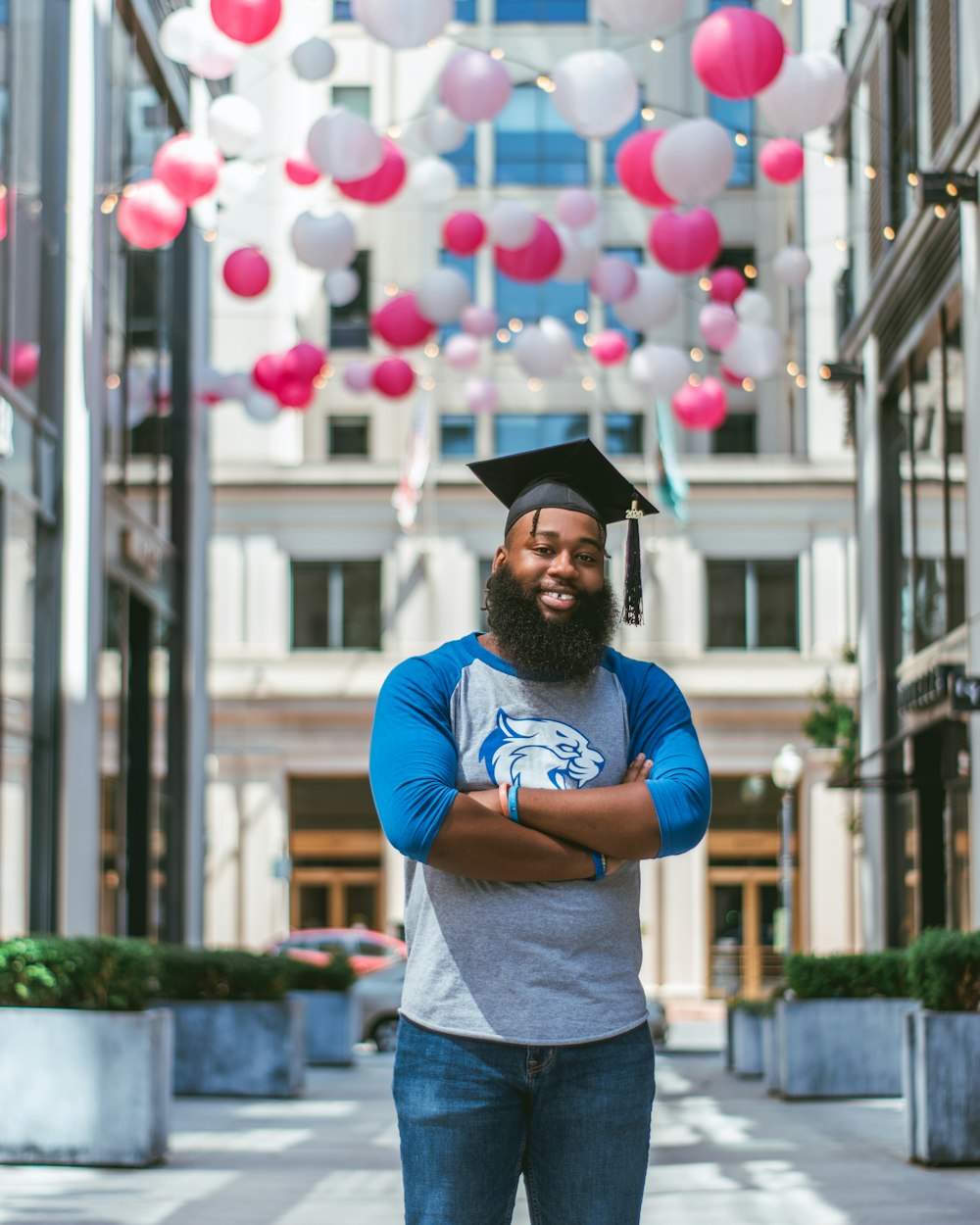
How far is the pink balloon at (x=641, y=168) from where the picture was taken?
1555cm

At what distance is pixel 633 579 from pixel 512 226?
13664 millimetres

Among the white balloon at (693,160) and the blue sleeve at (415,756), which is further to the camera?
the white balloon at (693,160)

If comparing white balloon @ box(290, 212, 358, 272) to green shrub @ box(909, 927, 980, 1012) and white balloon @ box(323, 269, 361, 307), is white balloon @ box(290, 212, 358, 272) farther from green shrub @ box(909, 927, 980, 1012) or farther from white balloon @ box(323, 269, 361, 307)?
green shrub @ box(909, 927, 980, 1012)

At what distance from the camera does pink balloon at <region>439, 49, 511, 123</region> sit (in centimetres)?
1558

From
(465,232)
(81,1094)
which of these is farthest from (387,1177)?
(465,232)

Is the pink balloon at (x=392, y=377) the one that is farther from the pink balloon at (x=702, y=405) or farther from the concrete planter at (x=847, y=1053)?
the concrete planter at (x=847, y=1053)

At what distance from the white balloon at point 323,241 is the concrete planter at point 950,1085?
895 cm

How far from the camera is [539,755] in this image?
3725 mm

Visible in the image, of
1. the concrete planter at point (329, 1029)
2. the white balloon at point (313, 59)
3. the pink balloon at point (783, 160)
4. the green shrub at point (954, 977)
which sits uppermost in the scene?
the white balloon at point (313, 59)

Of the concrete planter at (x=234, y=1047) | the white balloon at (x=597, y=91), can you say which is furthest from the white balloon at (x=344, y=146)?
the concrete planter at (x=234, y=1047)

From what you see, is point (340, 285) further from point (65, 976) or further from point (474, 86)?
point (65, 976)

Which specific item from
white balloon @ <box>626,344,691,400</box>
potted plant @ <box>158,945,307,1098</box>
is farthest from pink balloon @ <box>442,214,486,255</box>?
potted plant @ <box>158,945,307,1098</box>

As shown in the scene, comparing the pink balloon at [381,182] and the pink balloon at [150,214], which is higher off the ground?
the pink balloon at [381,182]

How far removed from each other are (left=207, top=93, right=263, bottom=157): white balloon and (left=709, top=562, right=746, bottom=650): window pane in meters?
24.1
